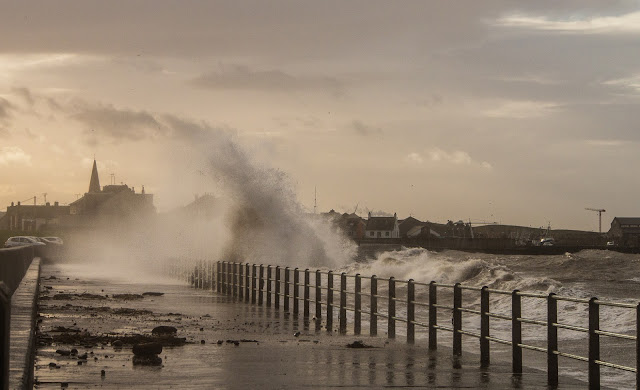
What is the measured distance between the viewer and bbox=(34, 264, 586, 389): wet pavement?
13.0 m

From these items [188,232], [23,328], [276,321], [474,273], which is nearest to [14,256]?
[276,321]

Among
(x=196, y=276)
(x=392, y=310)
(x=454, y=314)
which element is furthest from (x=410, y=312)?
(x=196, y=276)

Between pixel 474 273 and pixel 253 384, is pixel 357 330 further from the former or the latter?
pixel 474 273

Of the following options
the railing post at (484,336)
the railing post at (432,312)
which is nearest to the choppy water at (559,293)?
the railing post at (432,312)

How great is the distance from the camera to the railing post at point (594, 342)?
1201cm

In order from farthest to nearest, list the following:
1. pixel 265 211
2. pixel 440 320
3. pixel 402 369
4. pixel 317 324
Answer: pixel 265 211 < pixel 440 320 < pixel 317 324 < pixel 402 369

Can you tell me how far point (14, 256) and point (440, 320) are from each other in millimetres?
13412

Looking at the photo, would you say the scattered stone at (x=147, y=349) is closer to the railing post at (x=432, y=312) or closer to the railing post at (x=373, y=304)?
the railing post at (x=432, y=312)

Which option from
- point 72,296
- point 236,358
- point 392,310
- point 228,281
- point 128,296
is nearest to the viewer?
point 236,358

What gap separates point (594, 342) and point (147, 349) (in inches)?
256

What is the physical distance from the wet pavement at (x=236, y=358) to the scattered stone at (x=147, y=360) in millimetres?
139

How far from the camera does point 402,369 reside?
47.5 feet

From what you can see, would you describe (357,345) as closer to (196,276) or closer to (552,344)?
(552,344)

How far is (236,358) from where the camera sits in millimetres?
15633
